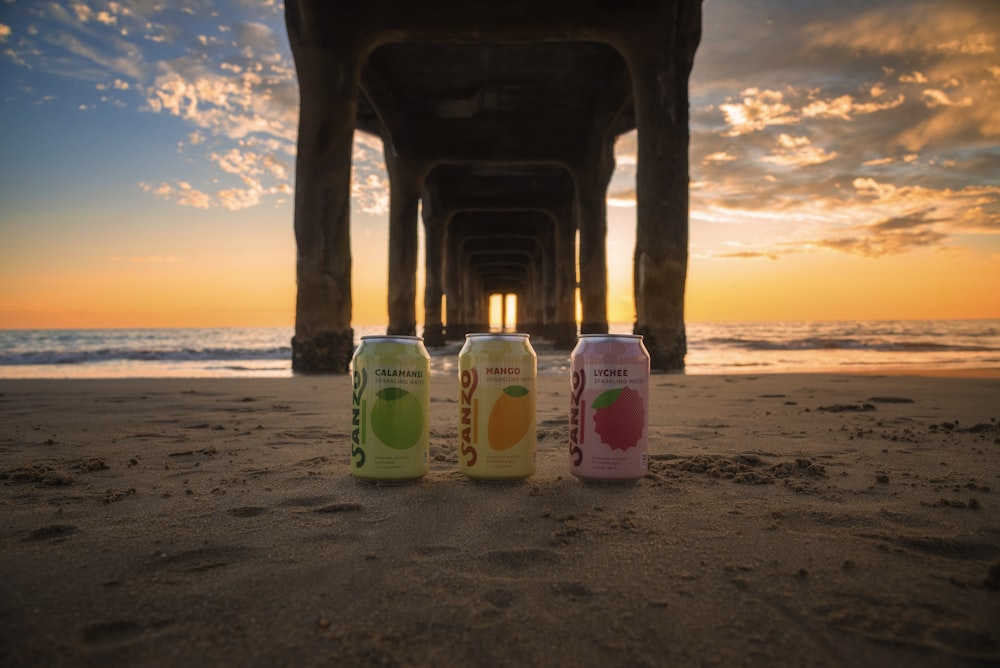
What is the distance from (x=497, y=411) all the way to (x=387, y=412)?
0.33m

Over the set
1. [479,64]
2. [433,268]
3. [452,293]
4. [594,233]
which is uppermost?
[479,64]

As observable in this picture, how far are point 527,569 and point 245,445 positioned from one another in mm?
1698

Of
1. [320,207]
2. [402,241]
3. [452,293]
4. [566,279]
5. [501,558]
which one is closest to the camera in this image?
[501,558]

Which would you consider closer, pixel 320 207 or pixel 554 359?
pixel 320 207

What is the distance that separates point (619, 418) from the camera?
1.90m

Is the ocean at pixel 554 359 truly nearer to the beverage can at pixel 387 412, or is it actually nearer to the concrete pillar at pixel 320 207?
the concrete pillar at pixel 320 207

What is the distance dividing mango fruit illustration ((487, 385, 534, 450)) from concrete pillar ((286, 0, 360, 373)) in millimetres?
5207

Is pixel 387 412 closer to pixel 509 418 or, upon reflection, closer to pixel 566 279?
pixel 509 418

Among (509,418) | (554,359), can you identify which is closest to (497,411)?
(509,418)

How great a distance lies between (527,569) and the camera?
4.04 feet

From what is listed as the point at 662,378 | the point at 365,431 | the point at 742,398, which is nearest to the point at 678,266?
the point at 662,378

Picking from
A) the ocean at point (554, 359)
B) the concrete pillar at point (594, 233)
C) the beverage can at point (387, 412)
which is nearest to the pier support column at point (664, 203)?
the ocean at point (554, 359)

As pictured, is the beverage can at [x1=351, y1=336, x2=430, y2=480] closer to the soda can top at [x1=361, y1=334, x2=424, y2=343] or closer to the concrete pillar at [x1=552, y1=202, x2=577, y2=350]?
the soda can top at [x1=361, y1=334, x2=424, y2=343]

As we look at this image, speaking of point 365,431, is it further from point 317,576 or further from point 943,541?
point 943,541
